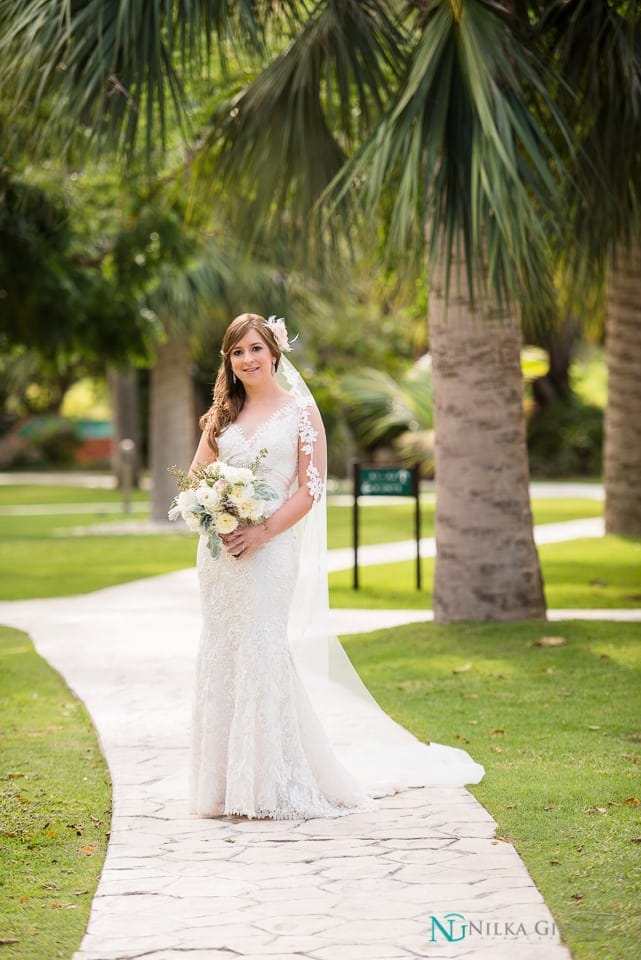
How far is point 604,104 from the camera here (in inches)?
388

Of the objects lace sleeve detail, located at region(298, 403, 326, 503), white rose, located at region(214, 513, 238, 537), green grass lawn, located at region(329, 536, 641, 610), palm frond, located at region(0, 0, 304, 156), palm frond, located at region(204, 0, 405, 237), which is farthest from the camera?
green grass lawn, located at region(329, 536, 641, 610)

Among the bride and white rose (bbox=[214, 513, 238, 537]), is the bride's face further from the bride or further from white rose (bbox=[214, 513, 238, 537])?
white rose (bbox=[214, 513, 238, 537])

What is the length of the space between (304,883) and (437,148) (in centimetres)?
464

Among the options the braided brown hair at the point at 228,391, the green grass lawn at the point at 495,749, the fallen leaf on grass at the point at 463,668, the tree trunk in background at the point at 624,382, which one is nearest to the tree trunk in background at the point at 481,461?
the green grass lawn at the point at 495,749

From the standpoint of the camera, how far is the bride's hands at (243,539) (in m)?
5.86

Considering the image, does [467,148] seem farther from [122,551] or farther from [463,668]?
[122,551]

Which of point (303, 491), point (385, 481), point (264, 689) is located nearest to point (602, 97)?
point (385, 481)

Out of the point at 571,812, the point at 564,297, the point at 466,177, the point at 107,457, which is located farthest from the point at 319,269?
the point at 107,457

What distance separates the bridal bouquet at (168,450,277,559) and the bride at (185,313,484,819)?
0.29ft

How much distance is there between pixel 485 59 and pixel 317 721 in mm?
4218

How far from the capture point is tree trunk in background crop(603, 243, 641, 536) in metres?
15.6

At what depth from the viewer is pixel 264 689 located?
584cm

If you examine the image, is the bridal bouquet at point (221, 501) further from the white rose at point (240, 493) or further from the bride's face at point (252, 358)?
the bride's face at point (252, 358)

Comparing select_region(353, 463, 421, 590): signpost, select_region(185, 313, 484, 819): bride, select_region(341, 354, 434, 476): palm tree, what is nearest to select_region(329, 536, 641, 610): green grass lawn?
select_region(353, 463, 421, 590): signpost
